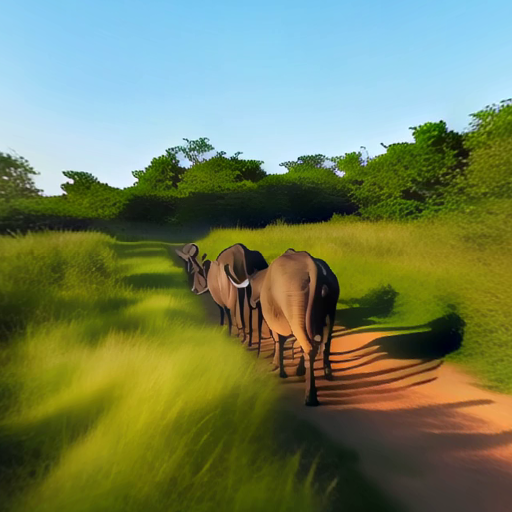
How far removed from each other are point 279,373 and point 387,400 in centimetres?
146

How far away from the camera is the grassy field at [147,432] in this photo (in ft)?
6.96

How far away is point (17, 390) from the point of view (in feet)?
10.7

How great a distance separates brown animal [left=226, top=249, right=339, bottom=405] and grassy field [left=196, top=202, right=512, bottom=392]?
8.71ft

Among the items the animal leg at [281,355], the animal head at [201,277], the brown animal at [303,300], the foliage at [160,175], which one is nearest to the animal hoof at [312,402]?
the brown animal at [303,300]

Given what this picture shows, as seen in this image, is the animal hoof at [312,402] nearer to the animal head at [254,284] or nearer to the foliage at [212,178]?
the animal head at [254,284]

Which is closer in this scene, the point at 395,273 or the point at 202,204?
the point at 395,273

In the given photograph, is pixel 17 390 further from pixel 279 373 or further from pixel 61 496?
pixel 279 373

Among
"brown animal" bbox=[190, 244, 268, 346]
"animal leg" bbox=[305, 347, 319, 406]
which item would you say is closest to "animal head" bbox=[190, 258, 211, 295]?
"brown animal" bbox=[190, 244, 268, 346]

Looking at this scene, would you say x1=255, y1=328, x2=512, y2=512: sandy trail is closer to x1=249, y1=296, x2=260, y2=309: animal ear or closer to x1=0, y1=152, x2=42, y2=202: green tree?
x1=249, y1=296, x2=260, y2=309: animal ear

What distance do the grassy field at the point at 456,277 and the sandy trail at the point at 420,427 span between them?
664mm

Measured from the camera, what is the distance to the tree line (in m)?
6.29

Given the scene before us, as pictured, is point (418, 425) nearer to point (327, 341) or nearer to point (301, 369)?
point (327, 341)

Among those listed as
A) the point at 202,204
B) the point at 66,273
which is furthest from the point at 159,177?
the point at 66,273

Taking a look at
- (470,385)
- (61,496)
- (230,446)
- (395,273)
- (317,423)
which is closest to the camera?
(61,496)
